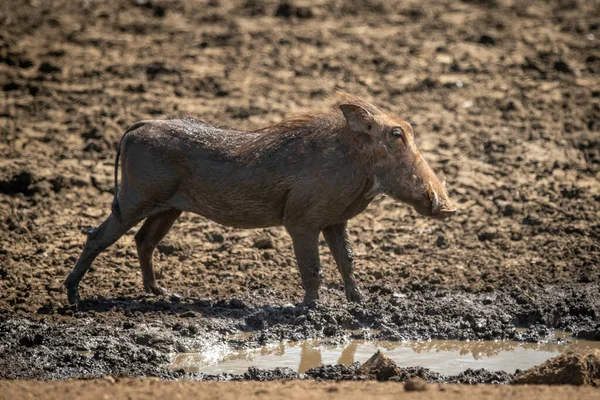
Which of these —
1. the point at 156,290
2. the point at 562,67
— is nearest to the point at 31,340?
the point at 156,290

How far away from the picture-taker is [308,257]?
8.91 meters

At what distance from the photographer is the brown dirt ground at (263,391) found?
6.70m

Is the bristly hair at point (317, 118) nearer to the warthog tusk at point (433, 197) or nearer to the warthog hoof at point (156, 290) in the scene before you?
the warthog tusk at point (433, 197)

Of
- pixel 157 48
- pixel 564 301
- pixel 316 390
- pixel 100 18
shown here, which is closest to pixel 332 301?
pixel 564 301

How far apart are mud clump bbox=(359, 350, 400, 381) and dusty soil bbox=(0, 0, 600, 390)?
568mm

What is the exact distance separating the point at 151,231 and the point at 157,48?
216 inches

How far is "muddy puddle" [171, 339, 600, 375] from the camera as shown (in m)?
8.07

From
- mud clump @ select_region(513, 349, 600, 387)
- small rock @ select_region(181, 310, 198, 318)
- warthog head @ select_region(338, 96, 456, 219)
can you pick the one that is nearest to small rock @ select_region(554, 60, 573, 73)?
warthog head @ select_region(338, 96, 456, 219)

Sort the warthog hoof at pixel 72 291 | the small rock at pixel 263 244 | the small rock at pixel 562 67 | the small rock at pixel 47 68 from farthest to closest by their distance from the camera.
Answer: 1. the small rock at pixel 562 67
2. the small rock at pixel 47 68
3. the small rock at pixel 263 244
4. the warthog hoof at pixel 72 291

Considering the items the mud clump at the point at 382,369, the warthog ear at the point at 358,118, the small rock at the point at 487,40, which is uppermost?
the warthog ear at the point at 358,118

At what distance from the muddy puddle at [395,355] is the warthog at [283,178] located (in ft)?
2.37

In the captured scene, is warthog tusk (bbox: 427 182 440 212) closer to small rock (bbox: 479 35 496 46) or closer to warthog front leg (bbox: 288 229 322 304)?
warthog front leg (bbox: 288 229 322 304)

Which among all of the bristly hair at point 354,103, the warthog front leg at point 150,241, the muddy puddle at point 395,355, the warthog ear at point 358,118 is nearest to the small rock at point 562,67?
the bristly hair at point 354,103

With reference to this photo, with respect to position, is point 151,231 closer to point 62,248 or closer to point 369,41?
point 62,248
